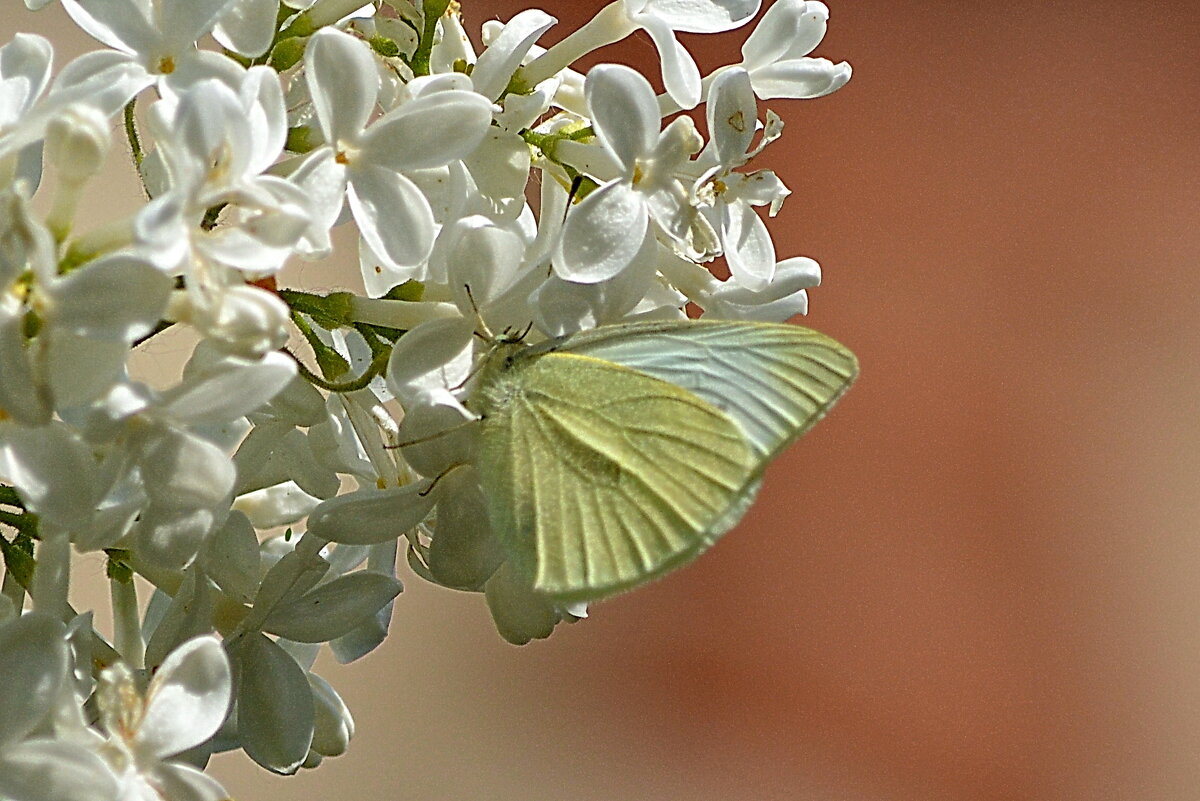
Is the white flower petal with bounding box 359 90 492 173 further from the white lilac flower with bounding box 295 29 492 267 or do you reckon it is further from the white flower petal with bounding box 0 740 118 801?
the white flower petal with bounding box 0 740 118 801

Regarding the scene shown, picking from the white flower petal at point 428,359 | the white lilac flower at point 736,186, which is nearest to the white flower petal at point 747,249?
the white lilac flower at point 736,186

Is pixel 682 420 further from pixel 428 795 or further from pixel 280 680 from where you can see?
pixel 428 795

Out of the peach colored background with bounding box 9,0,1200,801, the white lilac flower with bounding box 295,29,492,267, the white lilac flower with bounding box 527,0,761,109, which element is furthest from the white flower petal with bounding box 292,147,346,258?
the peach colored background with bounding box 9,0,1200,801

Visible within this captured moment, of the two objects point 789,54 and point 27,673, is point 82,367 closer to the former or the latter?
point 27,673

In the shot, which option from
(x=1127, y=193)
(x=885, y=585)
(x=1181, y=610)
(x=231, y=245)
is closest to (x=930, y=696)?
(x=885, y=585)

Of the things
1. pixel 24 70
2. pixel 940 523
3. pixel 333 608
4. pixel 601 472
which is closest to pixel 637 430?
pixel 601 472

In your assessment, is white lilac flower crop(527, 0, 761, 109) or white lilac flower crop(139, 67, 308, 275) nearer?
white lilac flower crop(139, 67, 308, 275)
